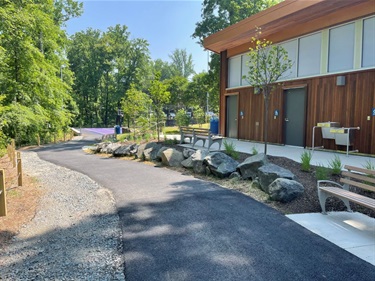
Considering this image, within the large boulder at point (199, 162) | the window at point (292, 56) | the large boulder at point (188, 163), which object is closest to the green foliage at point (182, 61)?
the window at point (292, 56)

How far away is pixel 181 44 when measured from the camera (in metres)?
65.5

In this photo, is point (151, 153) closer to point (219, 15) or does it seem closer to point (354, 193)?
point (354, 193)

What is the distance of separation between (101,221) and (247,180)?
3.31 meters

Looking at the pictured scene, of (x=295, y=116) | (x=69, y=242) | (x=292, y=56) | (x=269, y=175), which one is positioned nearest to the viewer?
(x=69, y=242)

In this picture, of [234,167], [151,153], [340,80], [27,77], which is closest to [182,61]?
[27,77]

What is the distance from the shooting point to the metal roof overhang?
27.5ft

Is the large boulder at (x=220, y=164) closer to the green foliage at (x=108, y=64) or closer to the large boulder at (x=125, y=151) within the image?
the large boulder at (x=125, y=151)

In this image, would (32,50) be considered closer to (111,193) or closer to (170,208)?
(111,193)

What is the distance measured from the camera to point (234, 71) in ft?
46.6

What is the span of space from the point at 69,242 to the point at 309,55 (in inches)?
386

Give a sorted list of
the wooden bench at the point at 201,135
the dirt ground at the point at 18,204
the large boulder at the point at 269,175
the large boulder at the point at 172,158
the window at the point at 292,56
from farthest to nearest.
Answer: the window at the point at 292,56 → the wooden bench at the point at 201,135 → the large boulder at the point at 172,158 → the large boulder at the point at 269,175 → the dirt ground at the point at 18,204

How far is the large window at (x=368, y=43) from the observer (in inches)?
320

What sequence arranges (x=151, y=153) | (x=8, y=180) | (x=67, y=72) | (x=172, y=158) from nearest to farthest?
1. (x=8, y=180)
2. (x=172, y=158)
3. (x=151, y=153)
4. (x=67, y=72)

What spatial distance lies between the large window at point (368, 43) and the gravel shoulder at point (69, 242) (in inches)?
316
